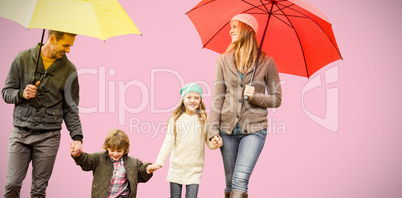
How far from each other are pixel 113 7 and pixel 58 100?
0.88 m

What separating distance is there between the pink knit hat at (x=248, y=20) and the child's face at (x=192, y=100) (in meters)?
0.76

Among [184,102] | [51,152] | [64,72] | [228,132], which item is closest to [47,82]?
[64,72]

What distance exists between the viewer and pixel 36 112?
13.5 feet

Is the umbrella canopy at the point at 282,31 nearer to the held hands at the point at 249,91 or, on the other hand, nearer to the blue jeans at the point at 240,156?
the held hands at the point at 249,91

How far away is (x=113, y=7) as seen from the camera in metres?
4.17

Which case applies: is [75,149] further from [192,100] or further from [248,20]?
[248,20]

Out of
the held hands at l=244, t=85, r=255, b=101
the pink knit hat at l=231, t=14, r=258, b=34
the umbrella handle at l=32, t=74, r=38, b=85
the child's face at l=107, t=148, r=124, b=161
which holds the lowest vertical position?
the child's face at l=107, t=148, r=124, b=161

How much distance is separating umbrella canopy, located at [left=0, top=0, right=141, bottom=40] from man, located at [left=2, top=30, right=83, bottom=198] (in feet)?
0.73

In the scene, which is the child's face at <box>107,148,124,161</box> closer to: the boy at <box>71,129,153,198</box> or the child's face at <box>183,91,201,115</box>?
the boy at <box>71,129,153,198</box>

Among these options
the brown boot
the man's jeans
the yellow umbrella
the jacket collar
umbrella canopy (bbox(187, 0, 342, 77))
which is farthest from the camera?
umbrella canopy (bbox(187, 0, 342, 77))

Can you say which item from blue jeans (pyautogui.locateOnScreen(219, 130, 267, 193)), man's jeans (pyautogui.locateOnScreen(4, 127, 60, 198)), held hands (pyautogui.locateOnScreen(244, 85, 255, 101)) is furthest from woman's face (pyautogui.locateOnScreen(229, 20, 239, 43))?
man's jeans (pyautogui.locateOnScreen(4, 127, 60, 198))

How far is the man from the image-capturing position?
408cm

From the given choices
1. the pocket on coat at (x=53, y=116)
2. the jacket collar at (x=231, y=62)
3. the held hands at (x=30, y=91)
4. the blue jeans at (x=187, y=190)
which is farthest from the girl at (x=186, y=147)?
the held hands at (x=30, y=91)

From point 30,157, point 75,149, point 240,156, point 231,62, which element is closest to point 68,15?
point 75,149
